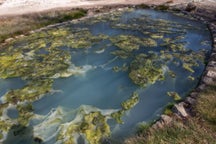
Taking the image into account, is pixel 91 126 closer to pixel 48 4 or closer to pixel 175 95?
pixel 175 95

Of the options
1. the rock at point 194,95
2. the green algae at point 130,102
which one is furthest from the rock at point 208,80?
the green algae at point 130,102

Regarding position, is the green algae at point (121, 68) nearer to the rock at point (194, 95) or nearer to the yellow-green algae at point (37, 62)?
the yellow-green algae at point (37, 62)

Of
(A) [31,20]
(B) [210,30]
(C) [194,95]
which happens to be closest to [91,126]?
(C) [194,95]

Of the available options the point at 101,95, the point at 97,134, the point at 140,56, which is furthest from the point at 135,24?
the point at 97,134

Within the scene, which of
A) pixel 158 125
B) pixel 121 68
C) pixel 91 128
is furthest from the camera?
pixel 121 68

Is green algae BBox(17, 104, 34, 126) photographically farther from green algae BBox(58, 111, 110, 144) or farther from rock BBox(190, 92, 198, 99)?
rock BBox(190, 92, 198, 99)

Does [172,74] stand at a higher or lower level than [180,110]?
lower

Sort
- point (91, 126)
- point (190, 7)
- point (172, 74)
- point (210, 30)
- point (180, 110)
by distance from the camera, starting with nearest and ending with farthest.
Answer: point (180, 110) < point (91, 126) < point (172, 74) < point (210, 30) < point (190, 7)

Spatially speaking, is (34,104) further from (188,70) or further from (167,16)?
(167,16)
